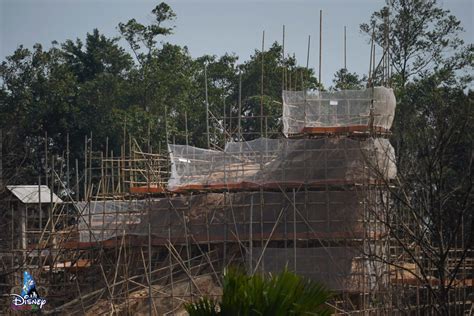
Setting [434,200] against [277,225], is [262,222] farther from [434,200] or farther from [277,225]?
[434,200]

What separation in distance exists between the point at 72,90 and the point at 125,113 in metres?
3.55

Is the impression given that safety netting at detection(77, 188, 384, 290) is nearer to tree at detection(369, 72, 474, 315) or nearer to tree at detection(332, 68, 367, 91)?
tree at detection(369, 72, 474, 315)

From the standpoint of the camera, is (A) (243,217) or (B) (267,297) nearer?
(B) (267,297)

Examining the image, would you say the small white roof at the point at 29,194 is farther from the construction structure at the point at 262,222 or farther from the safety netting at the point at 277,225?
the safety netting at the point at 277,225

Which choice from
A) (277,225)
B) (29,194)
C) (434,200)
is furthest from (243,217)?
(434,200)

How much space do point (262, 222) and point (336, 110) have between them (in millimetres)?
2922

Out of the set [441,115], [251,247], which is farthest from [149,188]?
[441,115]

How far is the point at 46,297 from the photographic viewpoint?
26.2 metres

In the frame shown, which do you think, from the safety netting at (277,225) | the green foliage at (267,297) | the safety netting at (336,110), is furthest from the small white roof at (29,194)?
the green foliage at (267,297)

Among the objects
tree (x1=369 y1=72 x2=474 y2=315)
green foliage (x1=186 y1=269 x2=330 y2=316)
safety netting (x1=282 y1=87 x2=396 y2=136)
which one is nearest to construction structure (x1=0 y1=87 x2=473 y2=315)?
safety netting (x1=282 y1=87 x2=396 y2=136)

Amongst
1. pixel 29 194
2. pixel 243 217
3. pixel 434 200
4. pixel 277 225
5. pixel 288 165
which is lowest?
pixel 277 225

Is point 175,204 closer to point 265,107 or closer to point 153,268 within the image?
point 153,268

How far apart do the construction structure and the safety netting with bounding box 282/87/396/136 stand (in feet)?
0.07

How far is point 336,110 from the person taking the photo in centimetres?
2331
